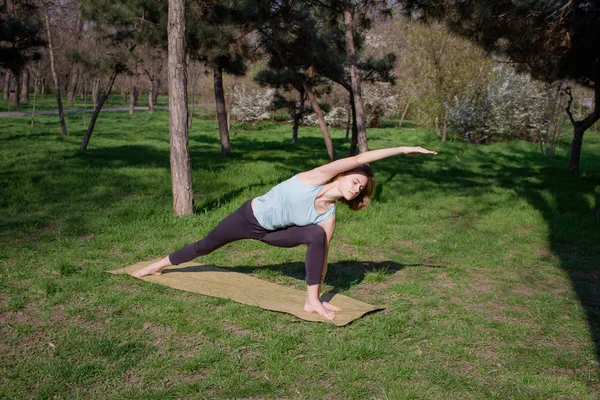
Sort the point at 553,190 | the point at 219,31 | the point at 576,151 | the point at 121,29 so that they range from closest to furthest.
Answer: the point at 219,31, the point at 553,190, the point at 121,29, the point at 576,151

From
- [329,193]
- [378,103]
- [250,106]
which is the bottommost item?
[329,193]

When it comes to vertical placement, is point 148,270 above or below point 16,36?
below

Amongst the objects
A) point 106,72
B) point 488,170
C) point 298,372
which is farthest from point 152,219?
point 488,170

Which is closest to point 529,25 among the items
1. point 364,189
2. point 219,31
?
point 219,31

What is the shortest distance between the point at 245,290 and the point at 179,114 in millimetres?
3698

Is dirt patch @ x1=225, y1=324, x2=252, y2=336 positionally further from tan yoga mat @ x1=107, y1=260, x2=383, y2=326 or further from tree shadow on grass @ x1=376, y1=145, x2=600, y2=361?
tree shadow on grass @ x1=376, y1=145, x2=600, y2=361

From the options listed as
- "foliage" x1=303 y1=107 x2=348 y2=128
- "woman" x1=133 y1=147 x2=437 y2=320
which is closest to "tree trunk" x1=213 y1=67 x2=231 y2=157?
"woman" x1=133 y1=147 x2=437 y2=320

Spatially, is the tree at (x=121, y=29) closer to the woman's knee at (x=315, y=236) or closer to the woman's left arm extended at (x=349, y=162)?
the woman's left arm extended at (x=349, y=162)

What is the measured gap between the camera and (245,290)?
5027 millimetres

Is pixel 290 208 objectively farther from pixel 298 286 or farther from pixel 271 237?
pixel 298 286

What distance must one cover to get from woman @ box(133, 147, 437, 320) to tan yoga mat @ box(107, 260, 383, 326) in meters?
0.13

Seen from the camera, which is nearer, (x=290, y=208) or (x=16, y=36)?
(x=290, y=208)

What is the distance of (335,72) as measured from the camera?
1222cm

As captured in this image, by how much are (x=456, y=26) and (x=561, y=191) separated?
428 centimetres
